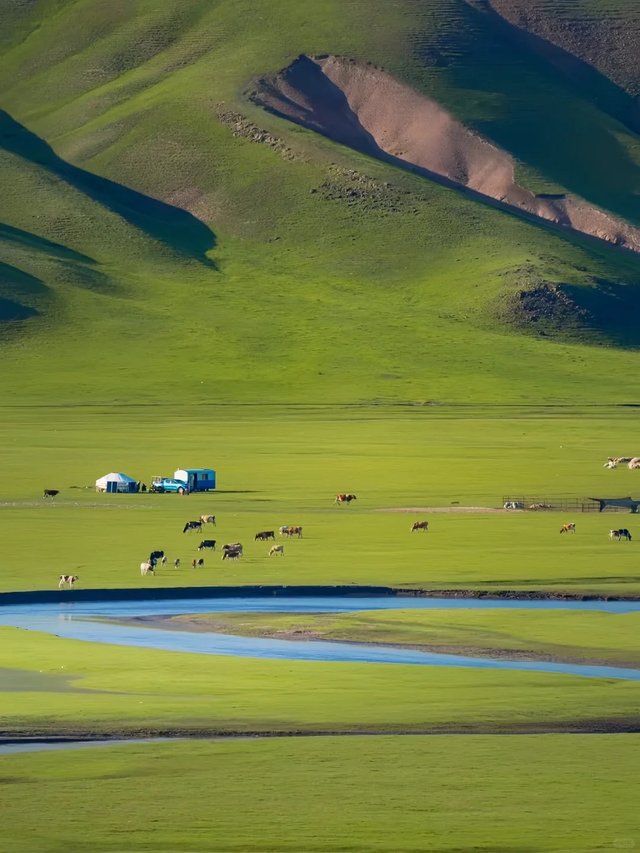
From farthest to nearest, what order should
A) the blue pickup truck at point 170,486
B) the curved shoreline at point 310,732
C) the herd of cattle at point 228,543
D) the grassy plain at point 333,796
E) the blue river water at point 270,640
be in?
the blue pickup truck at point 170,486
the herd of cattle at point 228,543
the blue river water at point 270,640
the curved shoreline at point 310,732
the grassy plain at point 333,796

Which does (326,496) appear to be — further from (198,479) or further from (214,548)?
(214,548)

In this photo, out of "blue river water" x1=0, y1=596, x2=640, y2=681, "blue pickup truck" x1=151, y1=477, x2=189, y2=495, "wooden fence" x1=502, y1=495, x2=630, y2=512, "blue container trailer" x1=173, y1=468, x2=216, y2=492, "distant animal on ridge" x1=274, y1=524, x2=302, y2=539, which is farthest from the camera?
"blue container trailer" x1=173, y1=468, x2=216, y2=492

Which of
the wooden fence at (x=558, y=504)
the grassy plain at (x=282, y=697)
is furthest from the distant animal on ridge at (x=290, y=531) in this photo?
the grassy plain at (x=282, y=697)

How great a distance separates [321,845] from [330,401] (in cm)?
13938

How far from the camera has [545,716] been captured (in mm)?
34219

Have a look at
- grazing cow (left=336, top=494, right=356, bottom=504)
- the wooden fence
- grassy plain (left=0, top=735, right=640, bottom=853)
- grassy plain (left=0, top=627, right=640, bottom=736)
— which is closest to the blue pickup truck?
grazing cow (left=336, top=494, right=356, bottom=504)

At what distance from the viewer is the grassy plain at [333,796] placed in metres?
26.5

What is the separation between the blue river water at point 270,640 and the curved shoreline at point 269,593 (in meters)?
0.44

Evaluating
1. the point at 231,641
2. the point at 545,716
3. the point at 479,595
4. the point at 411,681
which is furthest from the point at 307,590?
the point at 545,716

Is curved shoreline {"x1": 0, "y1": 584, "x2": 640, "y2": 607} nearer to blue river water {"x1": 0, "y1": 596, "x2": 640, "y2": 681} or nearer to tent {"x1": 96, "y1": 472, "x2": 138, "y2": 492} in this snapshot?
blue river water {"x1": 0, "y1": 596, "x2": 640, "y2": 681}

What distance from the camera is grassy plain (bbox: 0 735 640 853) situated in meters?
26.5

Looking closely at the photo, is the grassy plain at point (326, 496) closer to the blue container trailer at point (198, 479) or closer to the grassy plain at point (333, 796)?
the blue container trailer at point (198, 479)

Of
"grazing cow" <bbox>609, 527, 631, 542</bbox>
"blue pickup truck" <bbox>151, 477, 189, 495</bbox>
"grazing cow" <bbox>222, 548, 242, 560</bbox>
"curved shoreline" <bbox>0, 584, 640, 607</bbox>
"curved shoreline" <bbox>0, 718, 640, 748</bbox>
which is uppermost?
"blue pickup truck" <bbox>151, 477, 189, 495</bbox>

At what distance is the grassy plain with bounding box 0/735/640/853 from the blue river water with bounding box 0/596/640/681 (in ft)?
27.0
